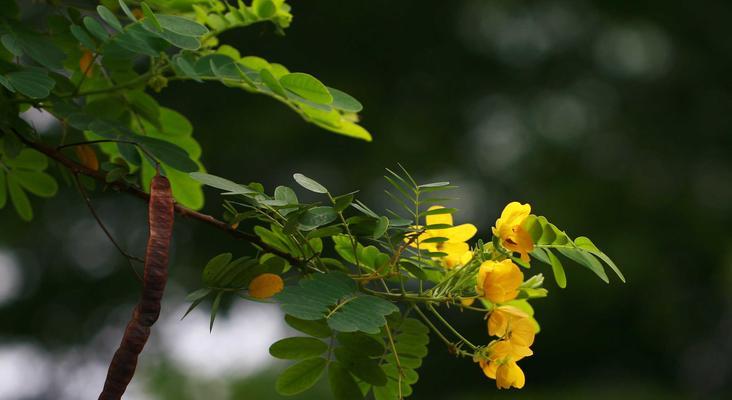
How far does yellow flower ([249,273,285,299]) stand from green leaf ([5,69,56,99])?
189 millimetres

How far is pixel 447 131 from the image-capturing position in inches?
219

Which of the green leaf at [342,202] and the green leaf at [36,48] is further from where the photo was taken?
the green leaf at [36,48]

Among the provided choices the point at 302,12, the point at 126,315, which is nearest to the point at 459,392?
the point at 126,315

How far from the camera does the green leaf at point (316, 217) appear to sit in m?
0.69

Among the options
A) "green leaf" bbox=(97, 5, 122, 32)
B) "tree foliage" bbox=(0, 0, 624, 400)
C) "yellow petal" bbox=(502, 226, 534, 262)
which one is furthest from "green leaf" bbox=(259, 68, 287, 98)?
"yellow petal" bbox=(502, 226, 534, 262)

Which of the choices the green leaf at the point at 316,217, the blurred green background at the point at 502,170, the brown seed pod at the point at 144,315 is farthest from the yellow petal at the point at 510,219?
the blurred green background at the point at 502,170

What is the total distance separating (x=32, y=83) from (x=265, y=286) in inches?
Answer: 8.4

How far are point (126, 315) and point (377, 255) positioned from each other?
5.03m

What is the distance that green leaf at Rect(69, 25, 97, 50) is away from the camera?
2.58 feet

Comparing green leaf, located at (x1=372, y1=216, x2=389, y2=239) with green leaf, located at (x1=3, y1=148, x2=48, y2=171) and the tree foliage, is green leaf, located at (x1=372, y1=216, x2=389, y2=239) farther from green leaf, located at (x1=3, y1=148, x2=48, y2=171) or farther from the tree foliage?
green leaf, located at (x1=3, y1=148, x2=48, y2=171)

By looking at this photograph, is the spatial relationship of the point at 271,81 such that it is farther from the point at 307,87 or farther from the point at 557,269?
the point at 557,269

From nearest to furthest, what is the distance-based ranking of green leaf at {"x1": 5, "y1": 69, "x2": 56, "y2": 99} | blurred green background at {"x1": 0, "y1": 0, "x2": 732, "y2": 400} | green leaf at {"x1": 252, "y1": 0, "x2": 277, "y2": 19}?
green leaf at {"x1": 5, "y1": 69, "x2": 56, "y2": 99}, green leaf at {"x1": 252, "y1": 0, "x2": 277, "y2": 19}, blurred green background at {"x1": 0, "y1": 0, "x2": 732, "y2": 400}

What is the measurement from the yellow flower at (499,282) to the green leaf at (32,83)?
31cm

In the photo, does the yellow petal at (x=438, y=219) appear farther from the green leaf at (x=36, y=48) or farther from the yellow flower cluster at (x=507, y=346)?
the green leaf at (x=36, y=48)
